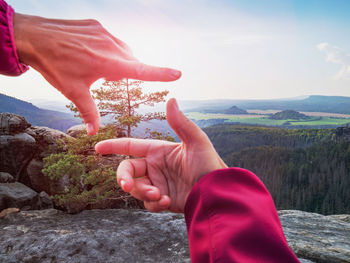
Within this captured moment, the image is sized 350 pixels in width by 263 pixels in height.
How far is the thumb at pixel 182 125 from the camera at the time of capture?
1.60 metres

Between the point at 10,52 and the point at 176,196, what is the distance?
142 centimetres

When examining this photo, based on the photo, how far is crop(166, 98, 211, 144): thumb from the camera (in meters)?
1.60

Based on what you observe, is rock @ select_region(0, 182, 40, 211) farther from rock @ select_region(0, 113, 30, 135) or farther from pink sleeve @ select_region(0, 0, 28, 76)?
pink sleeve @ select_region(0, 0, 28, 76)

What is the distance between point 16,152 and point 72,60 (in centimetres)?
1256

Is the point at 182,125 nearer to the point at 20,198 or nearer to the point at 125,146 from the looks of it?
the point at 125,146

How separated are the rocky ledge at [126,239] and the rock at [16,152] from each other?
4898mm

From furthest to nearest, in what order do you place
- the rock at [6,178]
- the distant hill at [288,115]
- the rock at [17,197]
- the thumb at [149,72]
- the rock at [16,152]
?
1. the distant hill at [288,115]
2. the rock at [16,152]
3. the rock at [6,178]
4. the rock at [17,197]
5. the thumb at [149,72]

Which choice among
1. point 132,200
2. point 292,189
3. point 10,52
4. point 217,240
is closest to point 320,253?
point 217,240

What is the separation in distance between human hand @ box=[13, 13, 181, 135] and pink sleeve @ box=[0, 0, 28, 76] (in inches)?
1.2

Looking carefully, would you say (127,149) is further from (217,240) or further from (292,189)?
(292,189)

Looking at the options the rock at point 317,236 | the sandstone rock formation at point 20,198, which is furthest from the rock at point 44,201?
the rock at point 317,236

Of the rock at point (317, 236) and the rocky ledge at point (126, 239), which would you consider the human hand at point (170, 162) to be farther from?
the rock at point (317, 236)

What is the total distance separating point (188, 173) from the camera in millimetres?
1722

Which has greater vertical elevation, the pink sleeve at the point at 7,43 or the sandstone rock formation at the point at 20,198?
the pink sleeve at the point at 7,43
